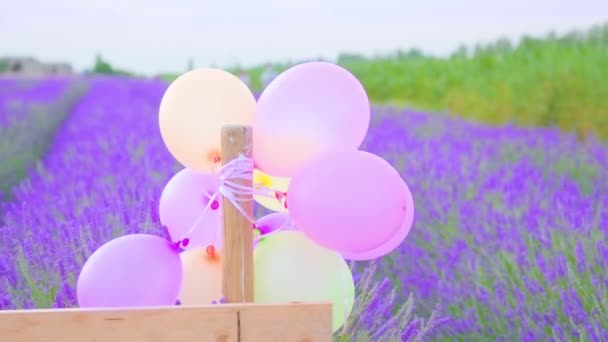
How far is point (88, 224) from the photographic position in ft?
6.45

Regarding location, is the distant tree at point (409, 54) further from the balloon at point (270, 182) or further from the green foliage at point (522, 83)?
the balloon at point (270, 182)

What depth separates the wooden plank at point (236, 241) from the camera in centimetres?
140

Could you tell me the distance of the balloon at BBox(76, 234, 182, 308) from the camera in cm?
144

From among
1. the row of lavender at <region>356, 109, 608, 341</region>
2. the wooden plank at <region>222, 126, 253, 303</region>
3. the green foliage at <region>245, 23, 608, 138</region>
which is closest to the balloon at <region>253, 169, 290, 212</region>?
the wooden plank at <region>222, 126, 253, 303</region>

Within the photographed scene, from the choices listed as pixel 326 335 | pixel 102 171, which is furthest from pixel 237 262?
pixel 102 171

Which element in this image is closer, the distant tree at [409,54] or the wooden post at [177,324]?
the wooden post at [177,324]

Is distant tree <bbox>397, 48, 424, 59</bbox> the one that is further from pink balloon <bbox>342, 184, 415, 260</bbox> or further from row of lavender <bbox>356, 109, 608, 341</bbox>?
pink balloon <bbox>342, 184, 415, 260</bbox>

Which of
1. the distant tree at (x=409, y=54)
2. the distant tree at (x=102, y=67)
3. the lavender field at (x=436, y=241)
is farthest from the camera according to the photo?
the distant tree at (x=102, y=67)

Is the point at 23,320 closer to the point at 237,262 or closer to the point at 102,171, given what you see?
the point at 237,262

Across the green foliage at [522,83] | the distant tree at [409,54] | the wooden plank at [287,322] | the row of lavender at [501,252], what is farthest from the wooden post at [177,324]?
the distant tree at [409,54]

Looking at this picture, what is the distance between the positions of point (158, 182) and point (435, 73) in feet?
40.7

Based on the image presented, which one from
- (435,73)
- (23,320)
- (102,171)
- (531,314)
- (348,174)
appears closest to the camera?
(23,320)

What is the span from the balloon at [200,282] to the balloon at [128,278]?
11 centimetres

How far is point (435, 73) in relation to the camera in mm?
15016
